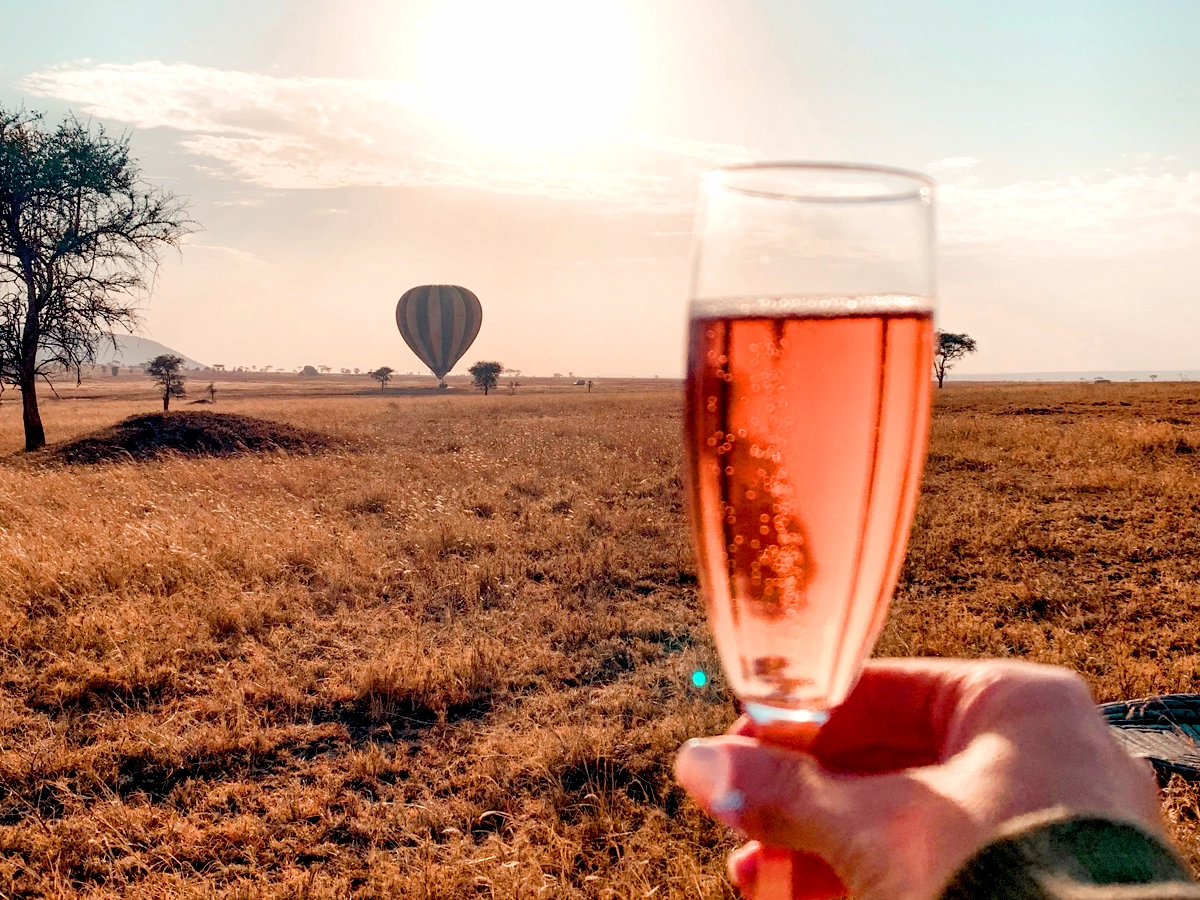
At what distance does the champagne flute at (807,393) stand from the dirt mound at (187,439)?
16113 millimetres

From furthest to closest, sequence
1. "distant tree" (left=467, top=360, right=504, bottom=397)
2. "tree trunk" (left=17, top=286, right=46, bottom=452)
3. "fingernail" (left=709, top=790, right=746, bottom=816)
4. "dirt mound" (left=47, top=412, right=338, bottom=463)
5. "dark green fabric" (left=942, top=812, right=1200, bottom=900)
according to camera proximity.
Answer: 1. "distant tree" (left=467, top=360, right=504, bottom=397)
2. "tree trunk" (left=17, top=286, right=46, bottom=452)
3. "dirt mound" (left=47, top=412, right=338, bottom=463)
4. "fingernail" (left=709, top=790, right=746, bottom=816)
5. "dark green fabric" (left=942, top=812, right=1200, bottom=900)

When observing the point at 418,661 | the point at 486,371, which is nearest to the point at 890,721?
the point at 418,661

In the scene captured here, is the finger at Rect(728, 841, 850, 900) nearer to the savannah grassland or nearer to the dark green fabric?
the dark green fabric

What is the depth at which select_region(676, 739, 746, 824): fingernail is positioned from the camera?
0.97 m

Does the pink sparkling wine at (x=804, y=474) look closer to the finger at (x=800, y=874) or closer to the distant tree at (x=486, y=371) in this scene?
the finger at (x=800, y=874)

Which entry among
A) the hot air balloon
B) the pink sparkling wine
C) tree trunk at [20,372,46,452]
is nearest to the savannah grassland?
the pink sparkling wine

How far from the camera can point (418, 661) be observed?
5.23 meters

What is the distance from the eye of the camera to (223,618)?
5836mm

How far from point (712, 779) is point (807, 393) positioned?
498 millimetres

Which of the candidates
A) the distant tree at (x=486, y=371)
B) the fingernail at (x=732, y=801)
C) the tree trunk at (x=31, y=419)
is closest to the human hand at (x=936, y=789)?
the fingernail at (x=732, y=801)

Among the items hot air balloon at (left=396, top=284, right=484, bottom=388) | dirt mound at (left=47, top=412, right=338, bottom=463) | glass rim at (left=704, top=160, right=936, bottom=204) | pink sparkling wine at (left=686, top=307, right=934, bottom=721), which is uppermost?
hot air balloon at (left=396, top=284, right=484, bottom=388)

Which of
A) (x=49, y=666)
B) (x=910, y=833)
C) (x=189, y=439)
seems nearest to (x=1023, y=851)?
(x=910, y=833)

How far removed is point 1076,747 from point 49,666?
5.87 metres

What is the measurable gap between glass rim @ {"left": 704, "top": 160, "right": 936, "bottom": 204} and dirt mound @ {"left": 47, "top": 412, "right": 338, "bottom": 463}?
16.1 metres
